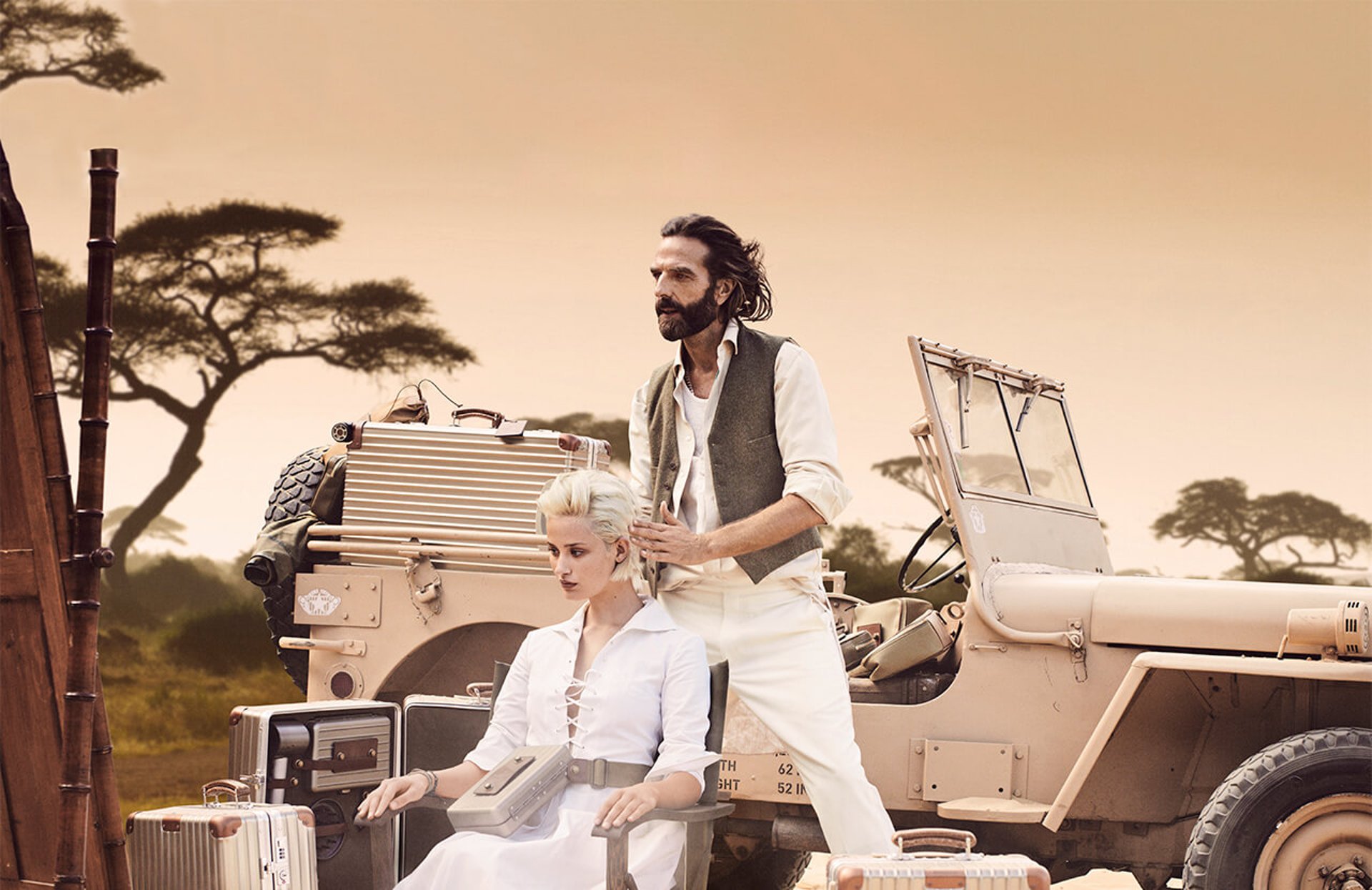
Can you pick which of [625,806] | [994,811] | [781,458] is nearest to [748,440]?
[781,458]

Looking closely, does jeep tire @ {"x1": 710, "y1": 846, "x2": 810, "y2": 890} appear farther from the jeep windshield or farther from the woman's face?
the woman's face

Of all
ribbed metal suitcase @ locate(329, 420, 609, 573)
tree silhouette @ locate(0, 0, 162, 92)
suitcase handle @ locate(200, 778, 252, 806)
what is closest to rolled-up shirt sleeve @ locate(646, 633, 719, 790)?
suitcase handle @ locate(200, 778, 252, 806)

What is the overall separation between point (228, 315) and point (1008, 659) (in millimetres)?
11070

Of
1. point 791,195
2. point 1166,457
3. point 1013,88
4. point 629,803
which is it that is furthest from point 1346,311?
point 629,803

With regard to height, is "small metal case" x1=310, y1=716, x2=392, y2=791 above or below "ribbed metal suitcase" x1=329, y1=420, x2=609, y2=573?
below

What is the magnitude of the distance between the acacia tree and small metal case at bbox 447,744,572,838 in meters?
11.0

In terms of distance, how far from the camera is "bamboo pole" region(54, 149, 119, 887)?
3.07 m

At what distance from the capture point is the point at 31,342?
10.9 feet

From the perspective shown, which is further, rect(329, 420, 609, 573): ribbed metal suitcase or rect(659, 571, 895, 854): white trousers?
rect(329, 420, 609, 573): ribbed metal suitcase

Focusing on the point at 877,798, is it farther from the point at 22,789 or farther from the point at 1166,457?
the point at 1166,457

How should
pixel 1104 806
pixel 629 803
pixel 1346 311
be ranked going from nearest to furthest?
pixel 629 803, pixel 1104 806, pixel 1346 311

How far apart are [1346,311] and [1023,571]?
9.45 m

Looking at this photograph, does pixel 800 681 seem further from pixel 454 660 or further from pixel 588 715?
pixel 454 660

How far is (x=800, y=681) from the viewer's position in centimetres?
354
